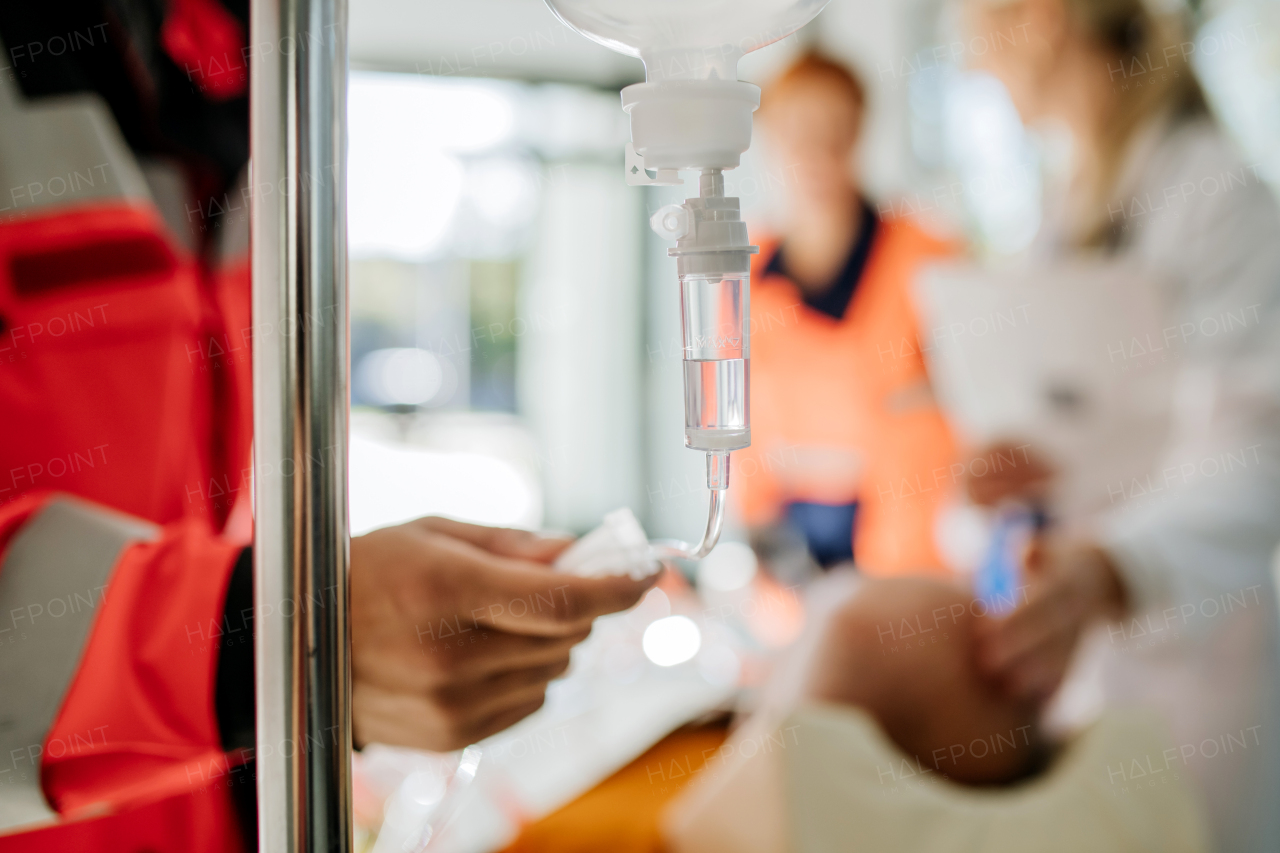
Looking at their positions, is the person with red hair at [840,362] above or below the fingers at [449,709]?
above

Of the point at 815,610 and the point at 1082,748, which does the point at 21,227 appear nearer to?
the point at 815,610

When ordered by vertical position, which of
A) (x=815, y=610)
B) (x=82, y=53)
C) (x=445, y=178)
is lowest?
(x=815, y=610)

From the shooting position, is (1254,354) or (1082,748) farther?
(1254,354)

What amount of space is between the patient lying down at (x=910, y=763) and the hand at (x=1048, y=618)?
22mm

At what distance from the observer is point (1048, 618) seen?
0.83 m

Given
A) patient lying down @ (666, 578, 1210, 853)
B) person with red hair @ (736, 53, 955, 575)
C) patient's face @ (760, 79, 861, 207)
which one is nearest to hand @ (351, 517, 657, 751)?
patient lying down @ (666, 578, 1210, 853)

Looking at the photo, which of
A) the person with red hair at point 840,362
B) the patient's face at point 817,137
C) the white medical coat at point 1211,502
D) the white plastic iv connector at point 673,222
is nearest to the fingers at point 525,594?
the white plastic iv connector at point 673,222

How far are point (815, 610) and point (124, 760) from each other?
2.40 feet

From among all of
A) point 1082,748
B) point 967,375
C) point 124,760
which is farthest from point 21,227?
point 967,375

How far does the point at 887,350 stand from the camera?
142 cm

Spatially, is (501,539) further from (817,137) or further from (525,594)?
(817,137)

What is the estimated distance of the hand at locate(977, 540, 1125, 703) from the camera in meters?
0.82

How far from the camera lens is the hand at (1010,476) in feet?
3.25

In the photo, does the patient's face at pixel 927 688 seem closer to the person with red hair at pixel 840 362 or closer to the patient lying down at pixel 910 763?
the patient lying down at pixel 910 763
